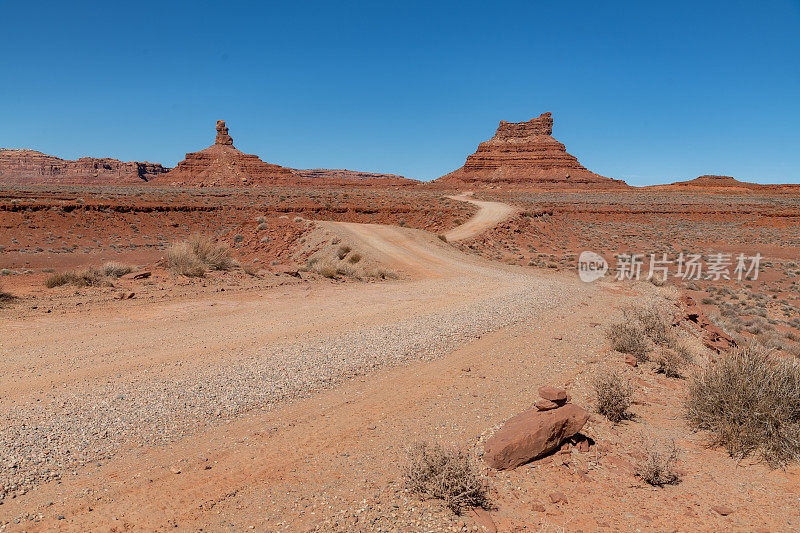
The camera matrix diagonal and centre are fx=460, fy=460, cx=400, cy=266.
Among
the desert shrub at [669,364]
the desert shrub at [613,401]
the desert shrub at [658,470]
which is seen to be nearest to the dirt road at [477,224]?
the desert shrub at [669,364]

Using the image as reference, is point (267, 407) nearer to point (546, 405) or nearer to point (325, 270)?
point (546, 405)

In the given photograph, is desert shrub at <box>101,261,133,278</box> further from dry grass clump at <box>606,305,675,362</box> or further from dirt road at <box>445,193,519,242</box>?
dirt road at <box>445,193,519,242</box>

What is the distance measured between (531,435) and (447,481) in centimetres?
135

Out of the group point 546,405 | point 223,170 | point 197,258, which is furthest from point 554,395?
point 223,170

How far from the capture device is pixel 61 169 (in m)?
186

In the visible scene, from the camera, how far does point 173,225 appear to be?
3666 cm

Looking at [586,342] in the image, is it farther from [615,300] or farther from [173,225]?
[173,225]

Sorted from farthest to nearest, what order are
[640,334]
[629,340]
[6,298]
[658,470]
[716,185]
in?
[716,185]
[6,298]
[640,334]
[629,340]
[658,470]

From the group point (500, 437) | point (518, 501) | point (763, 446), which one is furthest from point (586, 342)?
point (518, 501)

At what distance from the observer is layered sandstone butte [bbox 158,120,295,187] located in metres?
130

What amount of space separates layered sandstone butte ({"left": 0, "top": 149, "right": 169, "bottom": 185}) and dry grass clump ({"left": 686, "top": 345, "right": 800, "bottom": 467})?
203522 mm

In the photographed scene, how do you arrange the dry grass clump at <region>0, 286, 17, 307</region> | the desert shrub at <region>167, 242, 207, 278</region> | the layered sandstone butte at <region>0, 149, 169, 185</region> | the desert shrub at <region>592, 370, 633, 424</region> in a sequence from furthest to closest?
the layered sandstone butte at <region>0, 149, 169, 185</region> < the desert shrub at <region>167, 242, 207, 278</region> < the dry grass clump at <region>0, 286, 17, 307</region> < the desert shrub at <region>592, 370, 633, 424</region>

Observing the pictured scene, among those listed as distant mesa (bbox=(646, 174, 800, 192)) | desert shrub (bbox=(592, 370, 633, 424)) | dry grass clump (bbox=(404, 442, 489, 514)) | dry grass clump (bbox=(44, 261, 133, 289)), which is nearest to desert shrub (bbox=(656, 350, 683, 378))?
desert shrub (bbox=(592, 370, 633, 424))

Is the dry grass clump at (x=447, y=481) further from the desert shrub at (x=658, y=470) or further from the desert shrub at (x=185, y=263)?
the desert shrub at (x=185, y=263)
